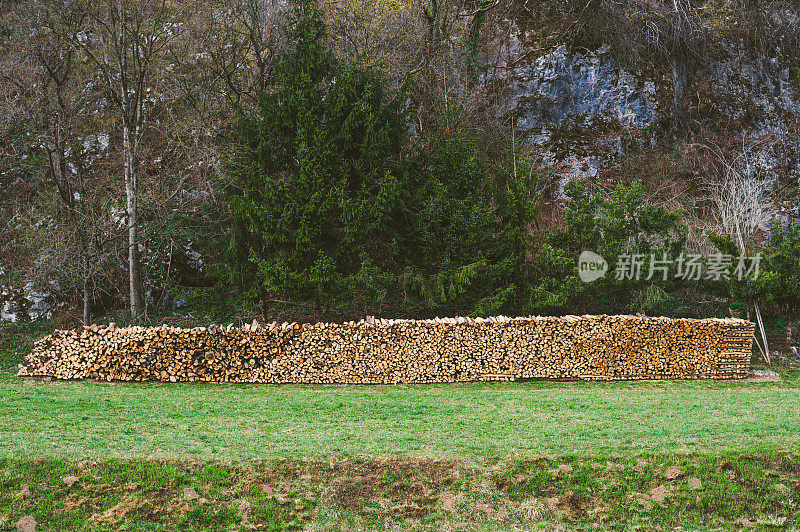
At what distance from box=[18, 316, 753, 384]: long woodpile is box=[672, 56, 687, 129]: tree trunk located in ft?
39.3

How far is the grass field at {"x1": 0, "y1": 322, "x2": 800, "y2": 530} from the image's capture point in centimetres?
618

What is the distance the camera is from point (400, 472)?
22.3ft

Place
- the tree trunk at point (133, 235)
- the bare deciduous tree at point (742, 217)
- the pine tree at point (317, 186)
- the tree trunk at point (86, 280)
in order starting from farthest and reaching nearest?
the tree trunk at point (133, 235) → the bare deciduous tree at point (742, 217) → the tree trunk at point (86, 280) → the pine tree at point (317, 186)

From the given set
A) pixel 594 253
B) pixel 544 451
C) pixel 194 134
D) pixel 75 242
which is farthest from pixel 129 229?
pixel 544 451

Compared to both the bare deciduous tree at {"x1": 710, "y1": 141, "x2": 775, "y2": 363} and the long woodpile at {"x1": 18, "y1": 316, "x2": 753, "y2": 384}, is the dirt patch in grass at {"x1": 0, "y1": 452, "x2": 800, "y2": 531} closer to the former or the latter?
the long woodpile at {"x1": 18, "y1": 316, "x2": 753, "y2": 384}

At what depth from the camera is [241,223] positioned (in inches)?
628

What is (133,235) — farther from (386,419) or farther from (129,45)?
(386,419)

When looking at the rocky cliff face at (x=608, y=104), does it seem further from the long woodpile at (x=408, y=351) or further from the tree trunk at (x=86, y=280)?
the tree trunk at (x=86, y=280)

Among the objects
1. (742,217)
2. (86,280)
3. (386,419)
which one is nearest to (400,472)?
(386,419)

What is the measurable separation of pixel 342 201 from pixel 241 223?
2.85 m

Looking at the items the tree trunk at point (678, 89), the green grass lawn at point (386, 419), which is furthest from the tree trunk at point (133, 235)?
the tree trunk at point (678, 89)

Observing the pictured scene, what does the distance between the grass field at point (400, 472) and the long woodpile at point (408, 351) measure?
373 centimetres

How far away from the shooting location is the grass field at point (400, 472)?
6.18m

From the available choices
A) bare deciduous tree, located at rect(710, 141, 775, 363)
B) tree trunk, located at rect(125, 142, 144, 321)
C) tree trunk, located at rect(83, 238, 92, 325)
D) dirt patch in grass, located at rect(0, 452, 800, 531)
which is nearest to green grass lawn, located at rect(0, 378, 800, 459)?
dirt patch in grass, located at rect(0, 452, 800, 531)
